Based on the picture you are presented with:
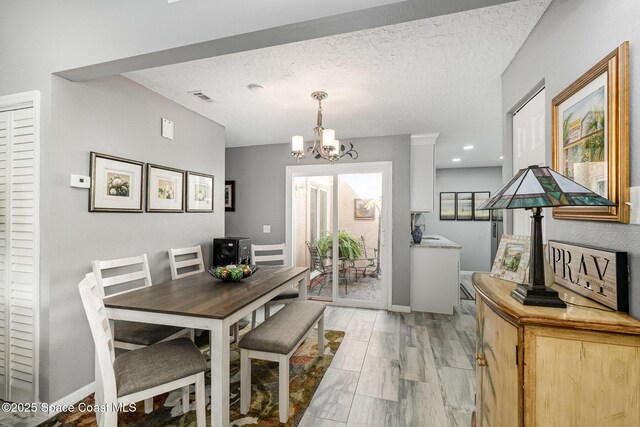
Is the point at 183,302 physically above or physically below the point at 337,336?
above

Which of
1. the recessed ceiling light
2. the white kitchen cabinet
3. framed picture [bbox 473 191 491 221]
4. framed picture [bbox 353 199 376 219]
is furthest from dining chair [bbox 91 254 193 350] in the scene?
framed picture [bbox 473 191 491 221]

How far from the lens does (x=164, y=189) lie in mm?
2871

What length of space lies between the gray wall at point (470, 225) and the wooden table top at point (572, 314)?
6008 mm

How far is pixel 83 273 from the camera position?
83.8 inches

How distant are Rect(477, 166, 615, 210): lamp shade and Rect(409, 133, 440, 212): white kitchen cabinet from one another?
3.10m

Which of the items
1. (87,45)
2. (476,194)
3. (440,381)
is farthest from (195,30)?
(476,194)

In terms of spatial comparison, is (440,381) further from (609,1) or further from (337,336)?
(609,1)

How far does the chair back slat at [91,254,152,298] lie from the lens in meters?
2.07

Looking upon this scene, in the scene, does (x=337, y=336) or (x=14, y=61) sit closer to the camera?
(x=14, y=61)

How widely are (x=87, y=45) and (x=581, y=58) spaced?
106 inches

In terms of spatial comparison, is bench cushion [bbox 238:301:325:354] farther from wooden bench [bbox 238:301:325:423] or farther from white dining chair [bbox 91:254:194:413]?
white dining chair [bbox 91:254:194:413]

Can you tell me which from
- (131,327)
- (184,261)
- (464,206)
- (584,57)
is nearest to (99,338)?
(131,327)

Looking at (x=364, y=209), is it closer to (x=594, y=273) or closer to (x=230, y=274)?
(x=230, y=274)

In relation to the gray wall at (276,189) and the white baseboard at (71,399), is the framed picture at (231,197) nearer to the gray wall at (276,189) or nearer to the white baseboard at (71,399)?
the gray wall at (276,189)
